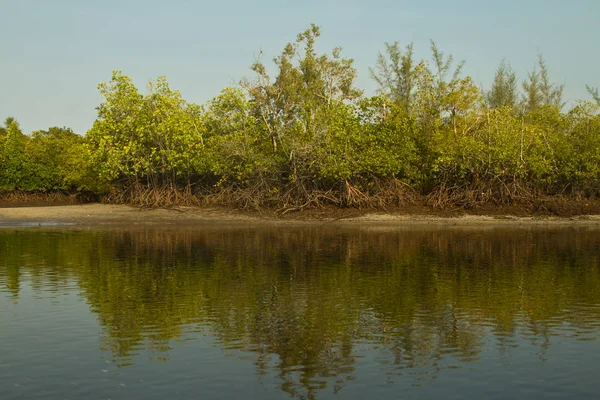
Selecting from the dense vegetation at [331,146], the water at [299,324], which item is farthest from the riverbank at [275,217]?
the water at [299,324]

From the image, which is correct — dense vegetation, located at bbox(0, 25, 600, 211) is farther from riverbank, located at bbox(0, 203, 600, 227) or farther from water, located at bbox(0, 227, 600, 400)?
water, located at bbox(0, 227, 600, 400)

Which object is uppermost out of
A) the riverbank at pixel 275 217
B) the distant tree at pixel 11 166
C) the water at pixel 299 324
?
the distant tree at pixel 11 166

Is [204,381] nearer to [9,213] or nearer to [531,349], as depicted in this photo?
[531,349]

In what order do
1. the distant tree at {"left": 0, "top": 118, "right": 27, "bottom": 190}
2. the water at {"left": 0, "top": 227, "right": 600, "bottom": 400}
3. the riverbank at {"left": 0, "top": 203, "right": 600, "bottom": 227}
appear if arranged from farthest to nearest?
the distant tree at {"left": 0, "top": 118, "right": 27, "bottom": 190}
the riverbank at {"left": 0, "top": 203, "right": 600, "bottom": 227}
the water at {"left": 0, "top": 227, "right": 600, "bottom": 400}

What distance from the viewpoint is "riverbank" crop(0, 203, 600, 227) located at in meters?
34.5

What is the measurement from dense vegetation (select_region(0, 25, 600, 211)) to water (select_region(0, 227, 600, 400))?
14550mm

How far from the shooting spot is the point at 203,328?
11.3 metres

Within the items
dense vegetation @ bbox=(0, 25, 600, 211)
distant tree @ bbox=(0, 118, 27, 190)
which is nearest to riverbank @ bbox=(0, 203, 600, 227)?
dense vegetation @ bbox=(0, 25, 600, 211)

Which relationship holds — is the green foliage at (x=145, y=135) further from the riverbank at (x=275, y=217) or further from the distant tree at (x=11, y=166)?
the distant tree at (x=11, y=166)

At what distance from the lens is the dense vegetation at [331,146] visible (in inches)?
1422

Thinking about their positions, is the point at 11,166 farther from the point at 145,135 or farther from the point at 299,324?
the point at 299,324

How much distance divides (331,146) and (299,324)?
975 inches

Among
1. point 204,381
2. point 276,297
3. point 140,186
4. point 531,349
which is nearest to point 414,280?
point 276,297

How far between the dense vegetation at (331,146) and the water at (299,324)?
14550 millimetres
